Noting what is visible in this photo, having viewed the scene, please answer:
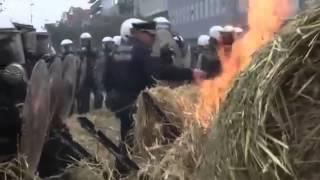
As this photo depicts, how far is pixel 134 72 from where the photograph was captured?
343 inches

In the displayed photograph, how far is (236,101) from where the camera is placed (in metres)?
3.06

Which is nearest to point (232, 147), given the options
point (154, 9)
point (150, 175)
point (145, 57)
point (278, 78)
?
point (278, 78)

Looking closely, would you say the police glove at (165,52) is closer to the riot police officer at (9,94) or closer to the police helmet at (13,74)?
the riot police officer at (9,94)

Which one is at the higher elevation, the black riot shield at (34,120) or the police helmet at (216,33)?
the black riot shield at (34,120)

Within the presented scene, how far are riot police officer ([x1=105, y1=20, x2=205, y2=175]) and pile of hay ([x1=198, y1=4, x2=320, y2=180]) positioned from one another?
5.38 m

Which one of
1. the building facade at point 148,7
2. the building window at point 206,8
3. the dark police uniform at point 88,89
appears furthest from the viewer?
the building facade at point 148,7

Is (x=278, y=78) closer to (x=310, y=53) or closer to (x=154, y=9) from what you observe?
(x=310, y=53)

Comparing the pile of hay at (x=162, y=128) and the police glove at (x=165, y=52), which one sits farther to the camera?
the police glove at (x=165, y=52)

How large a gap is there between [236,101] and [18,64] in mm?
3867

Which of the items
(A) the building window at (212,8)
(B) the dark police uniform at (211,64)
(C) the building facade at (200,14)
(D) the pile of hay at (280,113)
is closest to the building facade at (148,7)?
(C) the building facade at (200,14)

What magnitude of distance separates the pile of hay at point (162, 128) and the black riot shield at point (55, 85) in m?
0.86

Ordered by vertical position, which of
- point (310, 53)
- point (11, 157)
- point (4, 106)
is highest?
point (310, 53)

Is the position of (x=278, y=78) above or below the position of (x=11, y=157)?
above

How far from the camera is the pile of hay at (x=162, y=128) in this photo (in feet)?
17.9
